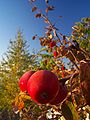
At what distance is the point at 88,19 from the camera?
6.80 metres

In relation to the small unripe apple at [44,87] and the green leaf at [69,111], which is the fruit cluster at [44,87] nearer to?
the small unripe apple at [44,87]

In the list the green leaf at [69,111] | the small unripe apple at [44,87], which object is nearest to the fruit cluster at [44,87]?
the small unripe apple at [44,87]

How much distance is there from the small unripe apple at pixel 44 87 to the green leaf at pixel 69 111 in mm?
135

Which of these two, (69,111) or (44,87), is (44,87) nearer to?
(44,87)

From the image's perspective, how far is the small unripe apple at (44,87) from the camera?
3.18 ft

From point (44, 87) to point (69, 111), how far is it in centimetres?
18

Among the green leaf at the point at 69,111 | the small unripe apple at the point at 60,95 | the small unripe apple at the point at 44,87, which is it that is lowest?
the green leaf at the point at 69,111

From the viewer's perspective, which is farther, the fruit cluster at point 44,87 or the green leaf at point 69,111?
the green leaf at point 69,111

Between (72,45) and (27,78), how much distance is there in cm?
22

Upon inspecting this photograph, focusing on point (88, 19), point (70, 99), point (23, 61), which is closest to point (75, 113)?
point (70, 99)

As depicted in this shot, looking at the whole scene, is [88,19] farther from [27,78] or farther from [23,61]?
[23,61]

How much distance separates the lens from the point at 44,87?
97 centimetres

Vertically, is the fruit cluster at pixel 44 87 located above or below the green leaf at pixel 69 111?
above

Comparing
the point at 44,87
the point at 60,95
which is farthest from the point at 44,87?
the point at 60,95
